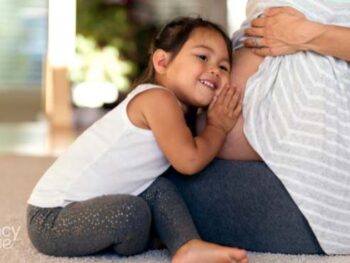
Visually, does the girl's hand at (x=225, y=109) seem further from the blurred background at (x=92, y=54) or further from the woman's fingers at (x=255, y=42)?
the blurred background at (x=92, y=54)

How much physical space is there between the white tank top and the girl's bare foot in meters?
0.18

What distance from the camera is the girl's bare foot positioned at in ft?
3.65

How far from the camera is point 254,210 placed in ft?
4.29

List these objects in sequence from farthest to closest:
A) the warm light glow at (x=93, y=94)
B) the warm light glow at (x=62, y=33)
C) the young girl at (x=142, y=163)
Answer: the warm light glow at (x=93, y=94), the warm light glow at (x=62, y=33), the young girl at (x=142, y=163)

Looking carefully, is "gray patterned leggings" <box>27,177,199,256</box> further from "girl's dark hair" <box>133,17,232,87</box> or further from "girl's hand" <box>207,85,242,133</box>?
"girl's dark hair" <box>133,17,232,87</box>

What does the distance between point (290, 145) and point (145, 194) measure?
26 centimetres

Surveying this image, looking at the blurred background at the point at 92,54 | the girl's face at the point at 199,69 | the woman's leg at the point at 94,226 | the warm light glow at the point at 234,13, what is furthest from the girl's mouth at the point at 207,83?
the warm light glow at the point at 234,13

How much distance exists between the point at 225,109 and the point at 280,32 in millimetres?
167

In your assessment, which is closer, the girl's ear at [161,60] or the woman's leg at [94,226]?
the woman's leg at [94,226]

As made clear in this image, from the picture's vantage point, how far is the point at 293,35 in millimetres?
1295

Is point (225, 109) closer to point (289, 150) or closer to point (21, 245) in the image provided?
point (289, 150)

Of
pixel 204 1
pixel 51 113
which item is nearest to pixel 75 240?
pixel 51 113

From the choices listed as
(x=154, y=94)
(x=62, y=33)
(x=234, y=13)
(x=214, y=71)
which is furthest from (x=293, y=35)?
(x=234, y=13)

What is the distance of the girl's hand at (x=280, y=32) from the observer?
4.23 feet
